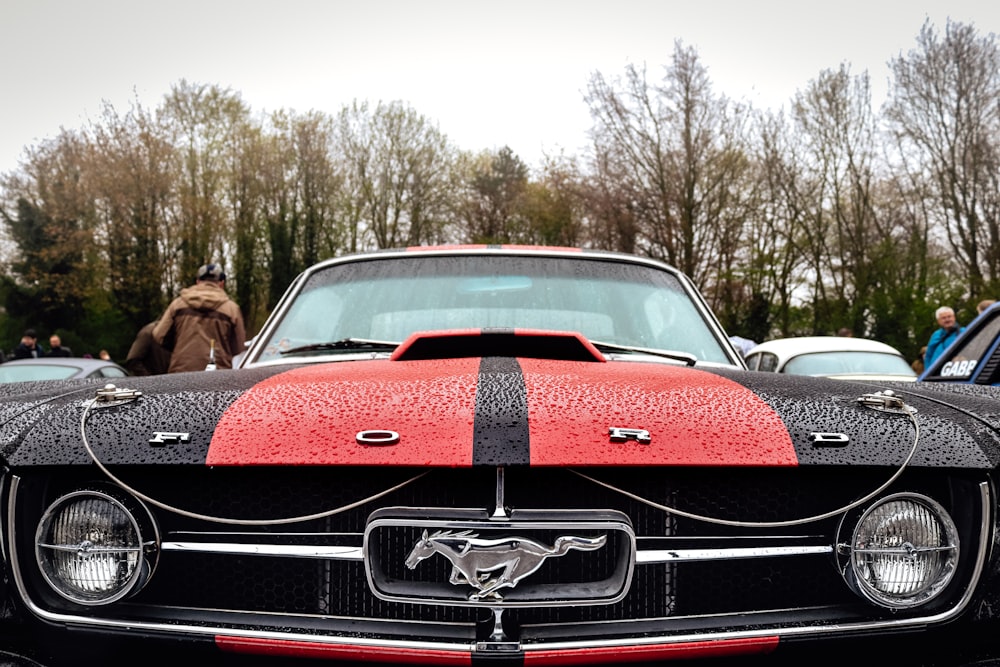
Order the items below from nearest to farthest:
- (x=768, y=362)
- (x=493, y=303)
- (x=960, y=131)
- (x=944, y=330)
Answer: (x=493, y=303) → (x=768, y=362) → (x=944, y=330) → (x=960, y=131)

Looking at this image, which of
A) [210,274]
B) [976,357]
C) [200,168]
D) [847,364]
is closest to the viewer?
[976,357]

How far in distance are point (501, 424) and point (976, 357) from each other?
3.25 meters

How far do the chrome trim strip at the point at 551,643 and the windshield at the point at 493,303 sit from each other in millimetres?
1251

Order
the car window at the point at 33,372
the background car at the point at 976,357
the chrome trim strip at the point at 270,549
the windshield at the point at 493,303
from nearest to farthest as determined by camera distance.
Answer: the chrome trim strip at the point at 270,549 < the windshield at the point at 493,303 < the background car at the point at 976,357 < the car window at the point at 33,372

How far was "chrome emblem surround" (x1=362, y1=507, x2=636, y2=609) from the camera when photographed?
142cm

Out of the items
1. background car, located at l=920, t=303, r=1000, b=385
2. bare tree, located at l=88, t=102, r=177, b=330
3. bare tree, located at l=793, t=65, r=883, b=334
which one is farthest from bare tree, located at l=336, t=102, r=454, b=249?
background car, located at l=920, t=303, r=1000, b=385

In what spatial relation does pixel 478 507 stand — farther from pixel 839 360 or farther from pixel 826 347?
pixel 826 347

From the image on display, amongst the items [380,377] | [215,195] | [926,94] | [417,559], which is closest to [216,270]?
[380,377]

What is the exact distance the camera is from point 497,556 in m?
1.42

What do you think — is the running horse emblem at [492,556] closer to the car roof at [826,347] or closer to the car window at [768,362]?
the car roof at [826,347]

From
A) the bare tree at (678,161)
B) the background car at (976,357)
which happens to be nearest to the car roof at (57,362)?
the background car at (976,357)

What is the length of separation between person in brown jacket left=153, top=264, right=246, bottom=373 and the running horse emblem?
5190mm

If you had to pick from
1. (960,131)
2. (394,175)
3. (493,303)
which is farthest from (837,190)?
(493,303)

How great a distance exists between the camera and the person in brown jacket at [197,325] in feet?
20.7
